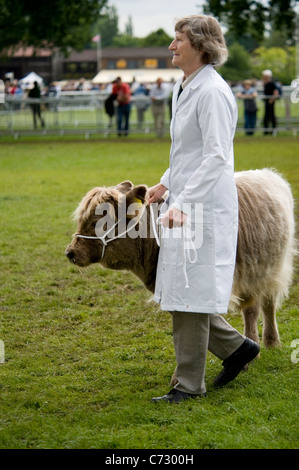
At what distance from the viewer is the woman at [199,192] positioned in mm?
4105

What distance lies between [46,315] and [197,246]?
124 inches

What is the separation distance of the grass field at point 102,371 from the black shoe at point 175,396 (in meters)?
0.07

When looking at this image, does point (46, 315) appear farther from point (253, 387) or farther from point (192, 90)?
point (192, 90)

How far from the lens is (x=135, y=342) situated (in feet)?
20.2

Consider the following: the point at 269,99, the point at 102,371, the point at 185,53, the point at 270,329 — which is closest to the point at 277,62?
the point at 269,99

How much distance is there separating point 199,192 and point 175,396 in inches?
58.5

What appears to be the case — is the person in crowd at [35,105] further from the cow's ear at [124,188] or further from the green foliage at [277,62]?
the green foliage at [277,62]

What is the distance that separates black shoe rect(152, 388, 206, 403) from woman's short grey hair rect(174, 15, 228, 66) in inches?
87.1

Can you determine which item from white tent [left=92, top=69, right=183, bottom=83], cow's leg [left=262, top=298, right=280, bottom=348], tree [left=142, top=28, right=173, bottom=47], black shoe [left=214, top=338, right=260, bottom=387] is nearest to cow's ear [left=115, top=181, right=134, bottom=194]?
black shoe [left=214, top=338, right=260, bottom=387]

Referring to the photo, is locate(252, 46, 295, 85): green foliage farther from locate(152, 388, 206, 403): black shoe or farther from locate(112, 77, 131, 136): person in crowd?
locate(152, 388, 206, 403): black shoe

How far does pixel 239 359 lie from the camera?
4832 mm

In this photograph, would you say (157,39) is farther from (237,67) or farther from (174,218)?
(174,218)

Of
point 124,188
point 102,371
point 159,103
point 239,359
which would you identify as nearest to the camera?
point 239,359

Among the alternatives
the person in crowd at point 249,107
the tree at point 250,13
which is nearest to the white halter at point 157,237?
the person in crowd at point 249,107
